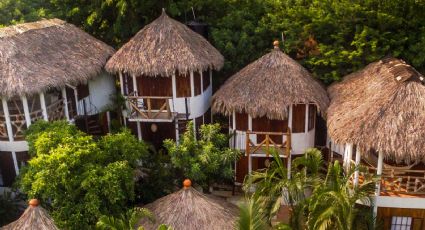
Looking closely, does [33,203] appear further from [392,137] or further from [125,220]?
[392,137]

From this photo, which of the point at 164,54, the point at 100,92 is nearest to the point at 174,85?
the point at 164,54

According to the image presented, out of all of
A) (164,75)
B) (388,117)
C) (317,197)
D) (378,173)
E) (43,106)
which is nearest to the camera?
(317,197)

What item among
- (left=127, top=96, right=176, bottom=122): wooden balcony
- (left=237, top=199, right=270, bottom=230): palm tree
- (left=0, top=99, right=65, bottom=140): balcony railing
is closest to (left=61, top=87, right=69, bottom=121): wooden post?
(left=0, top=99, right=65, bottom=140): balcony railing

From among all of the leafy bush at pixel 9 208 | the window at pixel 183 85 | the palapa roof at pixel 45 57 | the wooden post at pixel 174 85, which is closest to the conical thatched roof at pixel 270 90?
the window at pixel 183 85

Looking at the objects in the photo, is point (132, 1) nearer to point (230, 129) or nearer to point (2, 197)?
point (230, 129)

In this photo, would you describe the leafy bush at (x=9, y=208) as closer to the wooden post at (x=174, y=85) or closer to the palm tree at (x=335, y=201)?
the wooden post at (x=174, y=85)

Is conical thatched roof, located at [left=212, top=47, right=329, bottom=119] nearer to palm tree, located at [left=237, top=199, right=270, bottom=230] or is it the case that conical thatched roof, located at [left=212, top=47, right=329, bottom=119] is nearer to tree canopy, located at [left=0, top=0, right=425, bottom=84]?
tree canopy, located at [left=0, top=0, right=425, bottom=84]

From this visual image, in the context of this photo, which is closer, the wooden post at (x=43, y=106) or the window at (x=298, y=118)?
the wooden post at (x=43, y=106)
